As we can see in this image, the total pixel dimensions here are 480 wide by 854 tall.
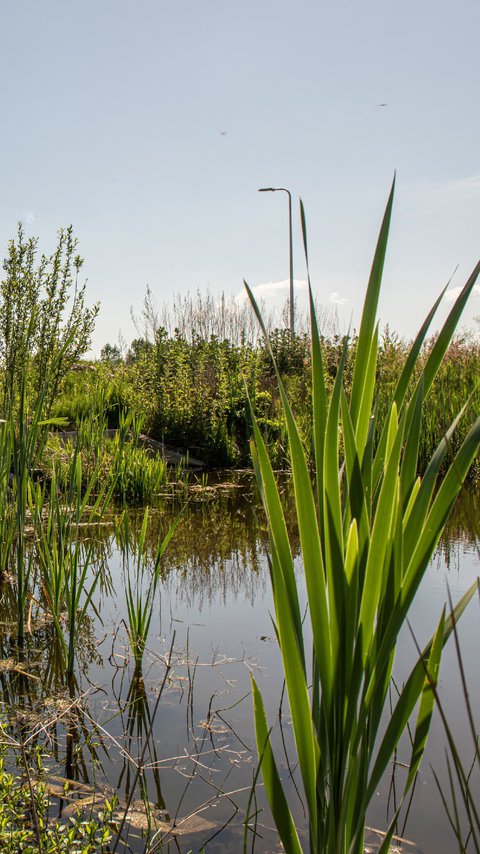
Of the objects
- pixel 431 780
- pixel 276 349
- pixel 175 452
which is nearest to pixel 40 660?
pixel 431 780

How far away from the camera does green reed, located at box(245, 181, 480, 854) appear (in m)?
1.01

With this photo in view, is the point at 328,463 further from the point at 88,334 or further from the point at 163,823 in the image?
the point at 88,334

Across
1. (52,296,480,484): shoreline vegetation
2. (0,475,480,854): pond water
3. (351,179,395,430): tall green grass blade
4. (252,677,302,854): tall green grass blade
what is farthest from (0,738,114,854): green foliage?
(52,296,480,484): shoreline vegetation

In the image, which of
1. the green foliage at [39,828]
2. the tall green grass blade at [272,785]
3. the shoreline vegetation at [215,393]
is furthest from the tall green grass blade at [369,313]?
the shoreline vegetation at [215,393]

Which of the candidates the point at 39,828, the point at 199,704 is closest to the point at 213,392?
the point at 199,704

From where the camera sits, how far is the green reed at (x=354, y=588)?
101cm

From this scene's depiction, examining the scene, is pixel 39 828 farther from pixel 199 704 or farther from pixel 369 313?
pixel 369 313

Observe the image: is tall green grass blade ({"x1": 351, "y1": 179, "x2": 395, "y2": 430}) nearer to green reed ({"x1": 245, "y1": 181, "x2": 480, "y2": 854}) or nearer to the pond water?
green reed ({"x1": 245, "y1": 181, "x2": 480, "y2": 854})

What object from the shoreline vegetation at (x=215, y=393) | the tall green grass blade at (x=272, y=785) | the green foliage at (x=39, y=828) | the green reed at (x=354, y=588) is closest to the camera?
the green reed at (x=354, y=588)

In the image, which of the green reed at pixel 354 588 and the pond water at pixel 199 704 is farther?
the pond water at pixel 199 704

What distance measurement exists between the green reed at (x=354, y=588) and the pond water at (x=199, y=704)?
0.15 metres

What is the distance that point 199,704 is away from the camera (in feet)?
7.54

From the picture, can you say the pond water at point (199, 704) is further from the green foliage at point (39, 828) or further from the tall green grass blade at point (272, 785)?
the tall green grass blade at point (272, 785)

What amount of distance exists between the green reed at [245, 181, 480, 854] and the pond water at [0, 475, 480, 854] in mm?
145
